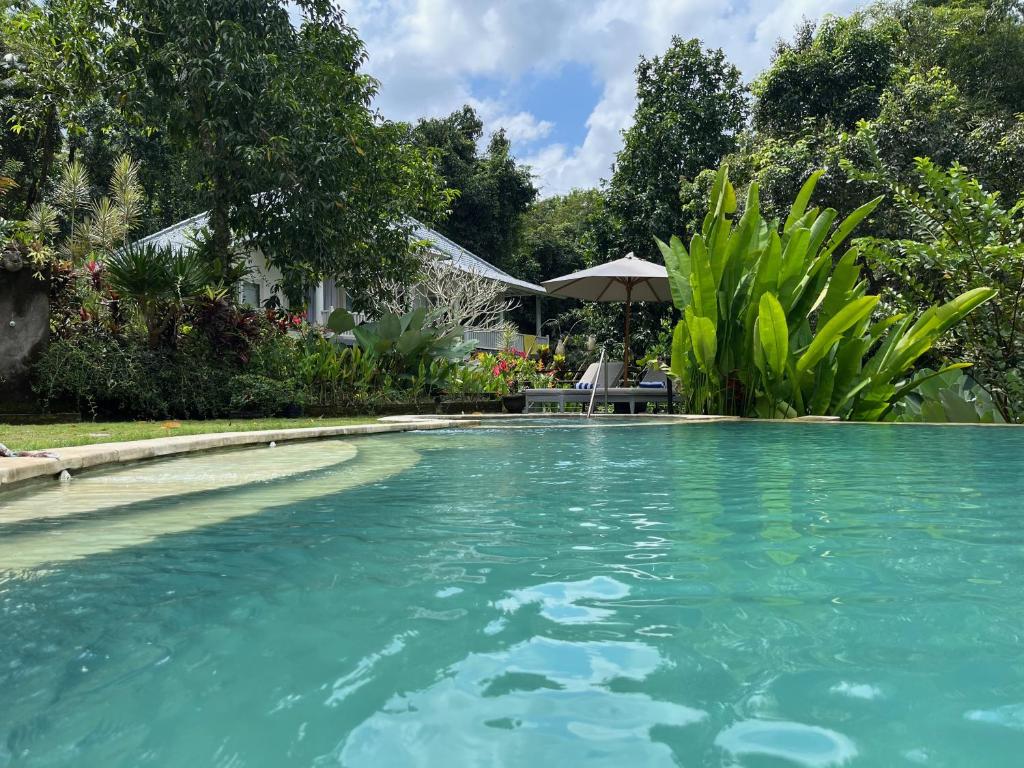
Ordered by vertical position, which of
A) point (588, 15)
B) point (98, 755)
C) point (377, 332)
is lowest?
point (98, 755)

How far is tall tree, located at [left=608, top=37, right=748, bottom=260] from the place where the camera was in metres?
22.3

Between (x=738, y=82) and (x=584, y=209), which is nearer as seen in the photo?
(x=738, y=82)

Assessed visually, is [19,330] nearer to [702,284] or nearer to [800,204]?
[702,284]

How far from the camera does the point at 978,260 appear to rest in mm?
9516

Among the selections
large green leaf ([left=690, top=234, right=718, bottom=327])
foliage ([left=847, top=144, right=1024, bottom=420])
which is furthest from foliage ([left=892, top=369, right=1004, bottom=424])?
large green leaf ([left=690, top=234, right=718, bottom=327])

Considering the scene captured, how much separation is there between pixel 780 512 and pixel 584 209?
4418 centimetres

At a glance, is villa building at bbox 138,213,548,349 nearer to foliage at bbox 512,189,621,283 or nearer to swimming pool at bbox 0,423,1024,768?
foliage at bbox 512,189,621,283

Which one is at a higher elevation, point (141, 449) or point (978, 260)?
point (978, 260)

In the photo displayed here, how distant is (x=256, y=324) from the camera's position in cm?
1148

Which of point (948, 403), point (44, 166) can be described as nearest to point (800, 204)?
point (948, 403)

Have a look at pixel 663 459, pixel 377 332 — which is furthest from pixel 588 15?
pixel 663 459

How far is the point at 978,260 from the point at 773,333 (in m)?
2.90

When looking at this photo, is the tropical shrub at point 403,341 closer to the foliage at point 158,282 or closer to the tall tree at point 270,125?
the tall tree at point 270,125

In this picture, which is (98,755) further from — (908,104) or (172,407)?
(908,104)
